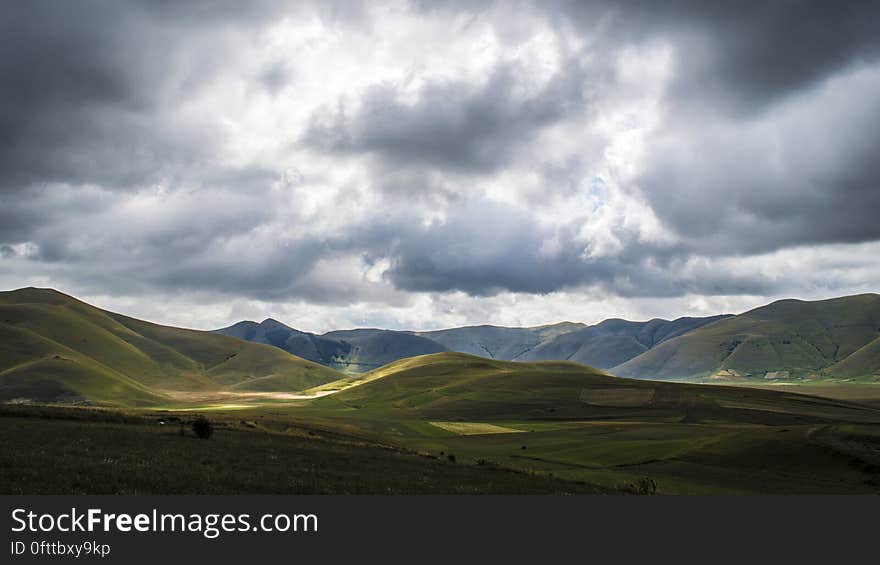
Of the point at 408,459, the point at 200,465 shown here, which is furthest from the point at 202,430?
the point at 200,465

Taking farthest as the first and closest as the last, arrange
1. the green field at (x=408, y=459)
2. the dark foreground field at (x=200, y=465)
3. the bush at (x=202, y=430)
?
the bush at (x=202, y=430), the green field at (x=408, y=459), the dark foreground field at (x=200, y=465)

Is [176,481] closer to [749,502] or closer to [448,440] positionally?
[749,502]

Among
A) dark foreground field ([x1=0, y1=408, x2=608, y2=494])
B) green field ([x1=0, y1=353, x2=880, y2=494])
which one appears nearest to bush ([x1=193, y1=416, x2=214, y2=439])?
dark foreground field ([x1=0, y1=408, x2=608, y2=494])

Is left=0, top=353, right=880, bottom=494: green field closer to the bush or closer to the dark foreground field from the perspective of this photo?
the dark foreground field

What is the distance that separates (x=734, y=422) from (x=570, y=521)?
158m

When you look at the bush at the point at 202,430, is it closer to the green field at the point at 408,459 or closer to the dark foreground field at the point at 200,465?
the dark foreground field at the point at 200,465

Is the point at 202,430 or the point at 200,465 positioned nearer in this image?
the point at 200,465

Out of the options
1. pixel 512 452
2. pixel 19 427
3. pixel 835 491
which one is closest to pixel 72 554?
pixel 19 427

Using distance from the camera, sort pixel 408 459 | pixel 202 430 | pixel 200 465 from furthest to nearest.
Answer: pixel 408 459 < pixel 202 430 < pixel 200 465

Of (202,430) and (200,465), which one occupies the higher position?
(200,465)

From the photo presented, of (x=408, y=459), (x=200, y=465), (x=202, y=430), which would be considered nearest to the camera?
(x=200, y=465)

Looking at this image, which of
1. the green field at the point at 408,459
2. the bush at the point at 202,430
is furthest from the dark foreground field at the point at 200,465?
the bush at the point at 202,430

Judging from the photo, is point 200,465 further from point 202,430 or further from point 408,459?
point 408,459

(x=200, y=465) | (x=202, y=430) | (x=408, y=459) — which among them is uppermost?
(x=200, y=465)
